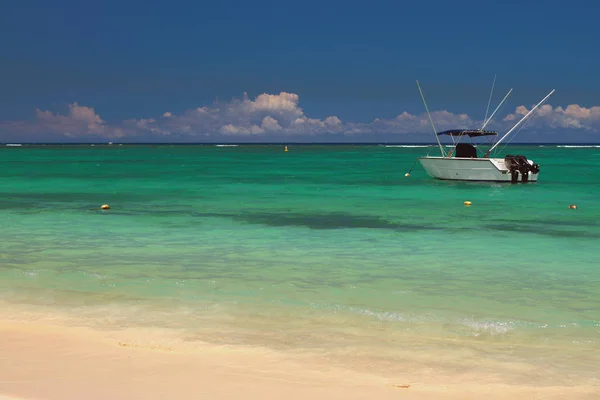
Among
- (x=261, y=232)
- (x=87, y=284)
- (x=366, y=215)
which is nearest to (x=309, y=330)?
(x=87, y=284)

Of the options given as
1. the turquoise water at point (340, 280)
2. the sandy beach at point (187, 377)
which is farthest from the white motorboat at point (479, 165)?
the sandy beach at point (187, 377)

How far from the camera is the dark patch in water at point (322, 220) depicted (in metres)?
20.8

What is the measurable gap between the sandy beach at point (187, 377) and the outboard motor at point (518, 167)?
32743 millimetres

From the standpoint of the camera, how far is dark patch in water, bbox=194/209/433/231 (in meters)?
20.8

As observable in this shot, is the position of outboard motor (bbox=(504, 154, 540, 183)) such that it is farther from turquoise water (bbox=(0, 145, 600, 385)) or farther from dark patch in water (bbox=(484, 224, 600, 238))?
dark patch in water (bbox=(484, 224, 600, 238))

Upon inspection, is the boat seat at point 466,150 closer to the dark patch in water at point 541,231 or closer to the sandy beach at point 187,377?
the dark patch in water at point 541,231

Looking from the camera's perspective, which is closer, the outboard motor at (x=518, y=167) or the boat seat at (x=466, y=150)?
the outboard motor at (x=518, y=167)

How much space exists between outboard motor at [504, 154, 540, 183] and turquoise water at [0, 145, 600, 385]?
12.5 meters

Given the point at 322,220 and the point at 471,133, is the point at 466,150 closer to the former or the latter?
the point at 471,133

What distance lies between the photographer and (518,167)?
3856 centimetres

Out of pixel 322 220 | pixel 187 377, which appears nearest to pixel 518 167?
pixel 322 220

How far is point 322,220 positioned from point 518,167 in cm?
1974

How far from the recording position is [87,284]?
1173cm

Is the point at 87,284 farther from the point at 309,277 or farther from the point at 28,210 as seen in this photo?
the point at 28,210
